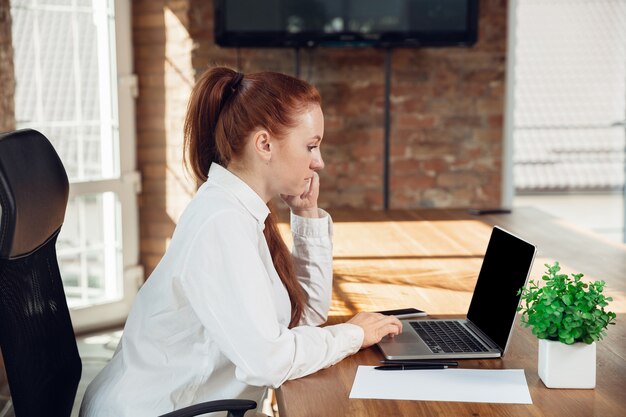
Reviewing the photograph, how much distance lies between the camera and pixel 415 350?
1.64 meters

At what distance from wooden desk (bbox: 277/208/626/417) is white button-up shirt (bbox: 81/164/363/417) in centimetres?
6

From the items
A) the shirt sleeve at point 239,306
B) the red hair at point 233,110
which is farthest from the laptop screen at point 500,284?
the red hair at point 233,110

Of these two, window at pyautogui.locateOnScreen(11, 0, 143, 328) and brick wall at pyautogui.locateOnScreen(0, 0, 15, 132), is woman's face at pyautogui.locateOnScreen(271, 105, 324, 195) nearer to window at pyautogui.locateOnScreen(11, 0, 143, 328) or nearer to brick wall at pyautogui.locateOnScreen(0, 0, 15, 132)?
brick wall at pyautogui.locateOnScreen(0, 0, 15, 132)

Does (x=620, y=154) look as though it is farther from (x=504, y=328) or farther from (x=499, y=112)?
(x=504, y=328)

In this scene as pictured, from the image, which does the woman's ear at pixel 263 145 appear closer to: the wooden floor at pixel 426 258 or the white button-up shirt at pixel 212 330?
the white button-up shirt at pixel 212 330

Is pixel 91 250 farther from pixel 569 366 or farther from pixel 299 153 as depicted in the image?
pixel 569 366

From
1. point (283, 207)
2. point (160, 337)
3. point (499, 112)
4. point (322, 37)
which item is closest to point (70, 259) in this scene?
point (283, 207)

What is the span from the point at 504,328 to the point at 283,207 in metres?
3.40

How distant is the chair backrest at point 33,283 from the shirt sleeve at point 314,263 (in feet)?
1.75

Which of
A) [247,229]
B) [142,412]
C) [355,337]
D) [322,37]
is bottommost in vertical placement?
[142,412]

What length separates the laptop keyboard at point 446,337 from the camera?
5.39 feet

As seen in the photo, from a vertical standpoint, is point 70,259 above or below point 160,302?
below

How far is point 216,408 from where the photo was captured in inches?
57.8

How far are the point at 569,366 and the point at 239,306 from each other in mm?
573
